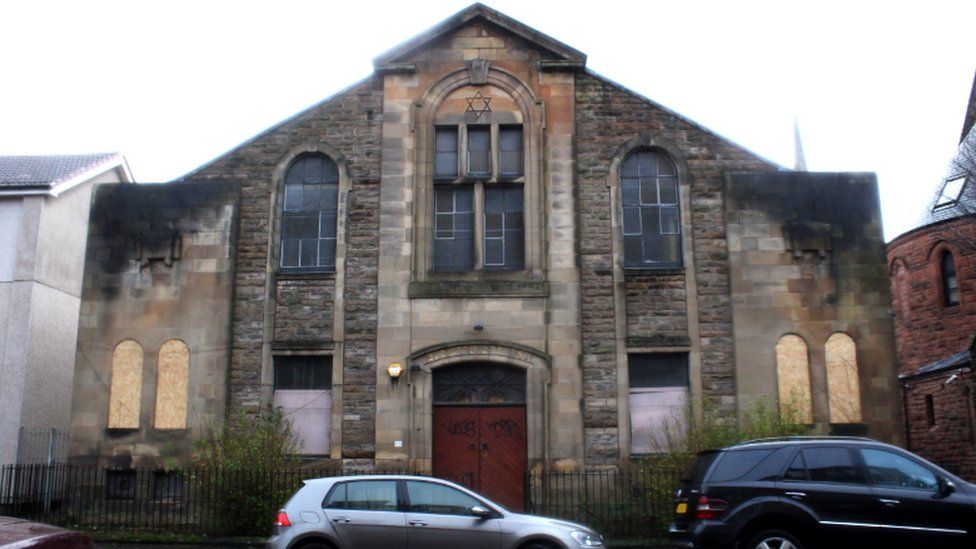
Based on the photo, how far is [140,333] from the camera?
66.0 feet

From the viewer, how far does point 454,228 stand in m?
20.5

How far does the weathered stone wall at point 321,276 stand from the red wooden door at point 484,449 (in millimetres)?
1512

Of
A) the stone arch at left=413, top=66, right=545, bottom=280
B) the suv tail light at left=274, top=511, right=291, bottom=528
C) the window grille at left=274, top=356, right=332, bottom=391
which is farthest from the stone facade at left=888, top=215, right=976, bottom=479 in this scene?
the suv tail light at left=274, top=511, right=291, bottom=528

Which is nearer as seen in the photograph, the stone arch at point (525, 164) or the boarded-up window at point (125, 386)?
the boarded-up window at point (125, 386)

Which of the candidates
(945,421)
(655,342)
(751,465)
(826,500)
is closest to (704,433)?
(655,342)

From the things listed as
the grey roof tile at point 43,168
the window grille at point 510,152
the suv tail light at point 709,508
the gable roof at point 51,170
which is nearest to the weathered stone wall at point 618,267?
the window grille at point 510,152

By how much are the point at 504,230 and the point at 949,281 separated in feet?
72.8

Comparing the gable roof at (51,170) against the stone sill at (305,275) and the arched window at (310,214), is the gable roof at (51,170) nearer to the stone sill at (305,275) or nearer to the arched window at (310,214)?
the arched window at (310,214)

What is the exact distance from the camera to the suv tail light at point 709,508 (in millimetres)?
12164

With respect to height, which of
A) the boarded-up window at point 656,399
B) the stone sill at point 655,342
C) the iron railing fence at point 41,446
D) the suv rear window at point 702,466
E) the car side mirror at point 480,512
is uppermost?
the stone sill at point 655,342

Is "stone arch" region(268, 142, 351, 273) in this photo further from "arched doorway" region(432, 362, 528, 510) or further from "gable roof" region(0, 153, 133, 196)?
"gable roof" region(0, 153, 133, 196)

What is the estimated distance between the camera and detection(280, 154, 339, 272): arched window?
20469mm

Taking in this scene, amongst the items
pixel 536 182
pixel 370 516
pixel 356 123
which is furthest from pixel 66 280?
pixel 370 516

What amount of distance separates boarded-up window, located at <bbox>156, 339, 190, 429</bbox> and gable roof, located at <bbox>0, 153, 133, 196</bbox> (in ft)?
14.4
